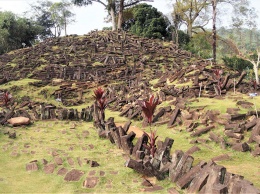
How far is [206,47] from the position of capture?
37812 mm

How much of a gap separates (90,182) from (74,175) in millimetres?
432

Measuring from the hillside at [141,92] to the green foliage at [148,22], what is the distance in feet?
16.3

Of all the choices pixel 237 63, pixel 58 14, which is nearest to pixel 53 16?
pixel 58 14

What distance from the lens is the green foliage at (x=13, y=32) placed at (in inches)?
1353

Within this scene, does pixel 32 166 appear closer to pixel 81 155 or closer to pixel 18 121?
pixel 81 155

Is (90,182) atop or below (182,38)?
below

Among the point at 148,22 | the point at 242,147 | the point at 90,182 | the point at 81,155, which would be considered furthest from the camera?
the point at 148,22

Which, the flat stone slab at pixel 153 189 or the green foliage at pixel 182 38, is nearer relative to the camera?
the flat stone slab at pixel 153 189

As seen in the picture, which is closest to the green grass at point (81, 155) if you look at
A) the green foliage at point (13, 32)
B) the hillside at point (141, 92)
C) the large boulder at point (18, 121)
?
the hillside at point (141, 92)

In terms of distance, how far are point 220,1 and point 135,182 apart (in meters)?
24.1

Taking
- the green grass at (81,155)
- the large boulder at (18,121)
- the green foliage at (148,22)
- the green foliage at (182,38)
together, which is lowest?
the green grass at (81,155)

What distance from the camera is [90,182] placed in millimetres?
4629

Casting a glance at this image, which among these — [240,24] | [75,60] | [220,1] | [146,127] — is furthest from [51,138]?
[240,24]

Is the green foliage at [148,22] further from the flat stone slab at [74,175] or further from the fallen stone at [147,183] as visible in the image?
the fallen stone at [147,183]
